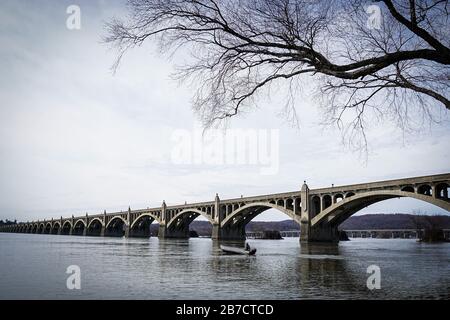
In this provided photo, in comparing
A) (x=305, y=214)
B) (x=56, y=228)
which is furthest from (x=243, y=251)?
(x=56, y=228)

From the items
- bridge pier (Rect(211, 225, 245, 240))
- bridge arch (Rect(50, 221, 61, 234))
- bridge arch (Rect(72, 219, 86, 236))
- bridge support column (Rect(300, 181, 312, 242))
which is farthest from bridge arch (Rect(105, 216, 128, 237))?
bridge support column (Rect(300, 181, 312, 242))

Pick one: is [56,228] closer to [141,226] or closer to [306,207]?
[141,226]

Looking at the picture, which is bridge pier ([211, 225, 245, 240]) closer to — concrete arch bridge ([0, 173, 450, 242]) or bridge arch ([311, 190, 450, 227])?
concrete arch bridge ([0, 173, 450, 242])

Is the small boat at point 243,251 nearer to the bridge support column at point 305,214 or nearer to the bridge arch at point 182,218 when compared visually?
Result: the bridge support column at point 305,214

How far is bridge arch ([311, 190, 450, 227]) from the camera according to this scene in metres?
49.5

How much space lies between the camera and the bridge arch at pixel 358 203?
49.5 meters

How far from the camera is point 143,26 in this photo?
9203 mm

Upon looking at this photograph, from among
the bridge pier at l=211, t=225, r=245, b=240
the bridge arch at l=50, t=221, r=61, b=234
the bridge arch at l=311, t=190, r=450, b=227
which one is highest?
the bridge arch at l=311, t=190, r=450, b=227

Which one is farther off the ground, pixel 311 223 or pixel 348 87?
pixel 348 87

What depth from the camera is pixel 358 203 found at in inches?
2510
